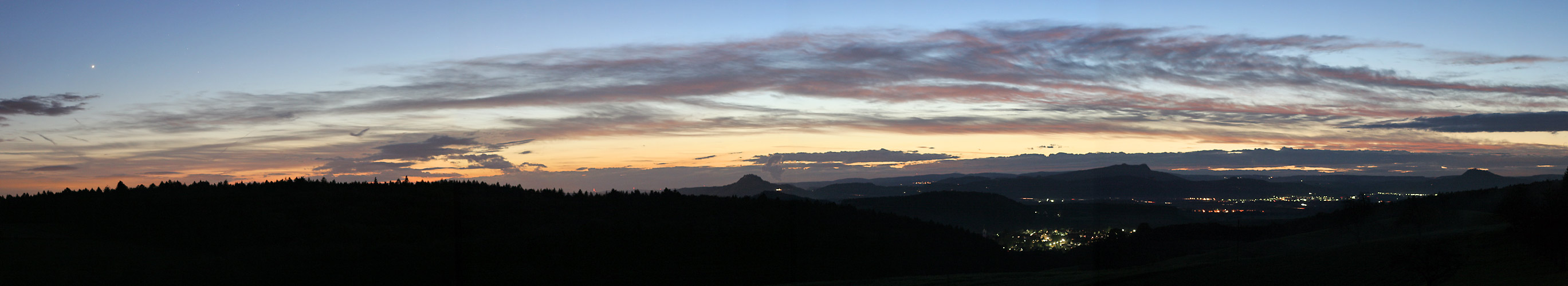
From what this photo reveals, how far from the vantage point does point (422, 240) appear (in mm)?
62500

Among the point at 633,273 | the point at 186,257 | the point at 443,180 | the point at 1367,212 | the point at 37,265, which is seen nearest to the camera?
the point at 37,265

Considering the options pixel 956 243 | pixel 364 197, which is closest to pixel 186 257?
pixel 364 197

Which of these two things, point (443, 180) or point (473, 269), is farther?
point (443, 180)

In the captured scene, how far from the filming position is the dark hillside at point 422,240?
48.3 meters

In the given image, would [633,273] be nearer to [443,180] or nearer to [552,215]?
[552,215]

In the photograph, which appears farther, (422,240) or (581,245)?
(422,240)

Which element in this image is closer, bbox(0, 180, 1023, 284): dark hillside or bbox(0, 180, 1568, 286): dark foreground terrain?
bbox(0, 180, 1568, 286): dark foreground terrain

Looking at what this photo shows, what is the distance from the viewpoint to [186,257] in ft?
164

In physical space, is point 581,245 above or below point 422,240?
below

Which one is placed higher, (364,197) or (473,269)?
(364,197)

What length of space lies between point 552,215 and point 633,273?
2250cm

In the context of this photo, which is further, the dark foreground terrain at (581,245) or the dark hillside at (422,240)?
the dark hillside at (422,240)

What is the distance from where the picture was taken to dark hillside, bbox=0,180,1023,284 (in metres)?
48.3

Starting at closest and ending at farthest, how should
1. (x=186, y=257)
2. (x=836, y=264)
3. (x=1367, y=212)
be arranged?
(x=186, y=257) → (x=836, y=264) → (x=1367, y=212)
